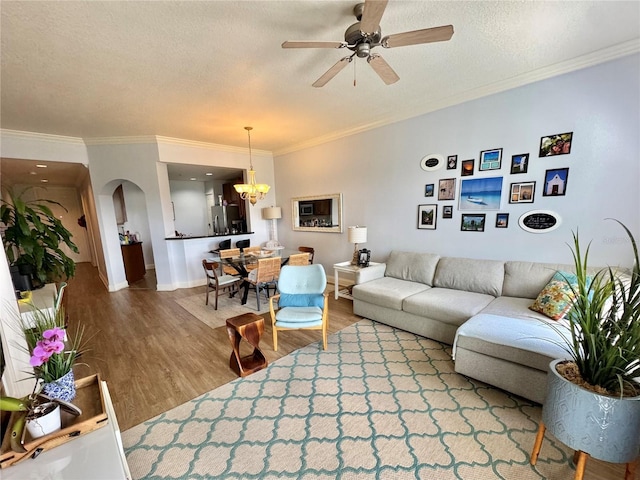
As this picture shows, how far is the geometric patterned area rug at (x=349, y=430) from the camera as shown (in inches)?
58.1

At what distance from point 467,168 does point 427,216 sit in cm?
80

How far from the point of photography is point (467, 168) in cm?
330

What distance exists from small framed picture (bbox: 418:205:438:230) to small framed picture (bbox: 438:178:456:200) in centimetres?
18

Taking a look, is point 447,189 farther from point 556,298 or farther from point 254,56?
point 254,56

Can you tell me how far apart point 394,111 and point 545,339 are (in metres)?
3.31

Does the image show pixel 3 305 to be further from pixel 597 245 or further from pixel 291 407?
pixel 597 245

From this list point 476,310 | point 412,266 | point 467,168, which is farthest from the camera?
point 412,266

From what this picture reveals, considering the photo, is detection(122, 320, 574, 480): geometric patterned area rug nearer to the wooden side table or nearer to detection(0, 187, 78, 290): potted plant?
the wooden side table

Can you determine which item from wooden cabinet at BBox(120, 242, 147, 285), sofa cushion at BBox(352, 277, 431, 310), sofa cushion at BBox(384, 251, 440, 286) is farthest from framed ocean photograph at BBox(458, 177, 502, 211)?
wooden cabinet at BBox(120, 242, 147, 285)

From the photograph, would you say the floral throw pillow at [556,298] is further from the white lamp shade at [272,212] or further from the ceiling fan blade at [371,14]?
the white lamp shade at [272,212]

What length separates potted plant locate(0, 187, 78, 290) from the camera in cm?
248

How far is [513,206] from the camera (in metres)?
3.01

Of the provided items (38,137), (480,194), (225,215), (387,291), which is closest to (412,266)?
(387,291)

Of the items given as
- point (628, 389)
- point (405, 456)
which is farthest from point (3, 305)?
point (628, 389)
